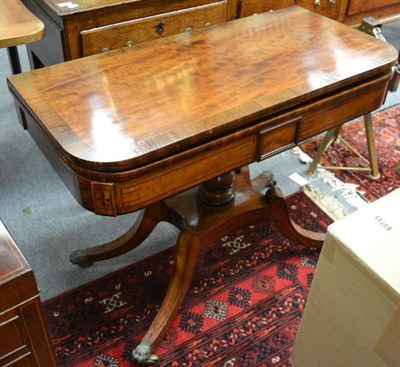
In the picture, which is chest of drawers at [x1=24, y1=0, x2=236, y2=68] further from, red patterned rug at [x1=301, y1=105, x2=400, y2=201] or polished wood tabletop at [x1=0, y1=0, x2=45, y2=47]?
red patterned rug at [x1=301, y1=105, x2=400, y2=201]

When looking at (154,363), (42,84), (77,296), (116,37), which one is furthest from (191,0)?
(154,363)

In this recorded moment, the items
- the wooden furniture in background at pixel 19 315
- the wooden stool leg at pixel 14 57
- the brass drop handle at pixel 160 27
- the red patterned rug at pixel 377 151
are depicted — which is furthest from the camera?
the red patterned rug at pixel 377 151

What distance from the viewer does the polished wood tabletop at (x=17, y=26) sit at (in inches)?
53.4

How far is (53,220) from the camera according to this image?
6.15 feet

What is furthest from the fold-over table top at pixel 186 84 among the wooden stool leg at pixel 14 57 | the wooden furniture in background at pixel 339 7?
the wooden stool leg at pixel 14 57

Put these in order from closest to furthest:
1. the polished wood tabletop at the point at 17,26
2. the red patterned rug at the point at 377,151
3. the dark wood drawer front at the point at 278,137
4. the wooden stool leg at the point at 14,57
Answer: the dark wood drawer front at the point at 278,137 → the polished wood tabletop at the point at 17,26 → the wooden stool leg at the point at 14,57 → the red patterned rug at the point at 377,151

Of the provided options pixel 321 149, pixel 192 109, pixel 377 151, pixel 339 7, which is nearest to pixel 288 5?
pixel 339 7

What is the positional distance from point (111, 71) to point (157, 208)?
1.70ft

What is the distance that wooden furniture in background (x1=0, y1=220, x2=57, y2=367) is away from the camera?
0.85 m

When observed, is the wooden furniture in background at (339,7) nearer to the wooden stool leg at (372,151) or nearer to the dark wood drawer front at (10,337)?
the wooden stool leg at (372,151)

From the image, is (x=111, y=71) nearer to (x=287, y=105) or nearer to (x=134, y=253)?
(x=287, y=105)

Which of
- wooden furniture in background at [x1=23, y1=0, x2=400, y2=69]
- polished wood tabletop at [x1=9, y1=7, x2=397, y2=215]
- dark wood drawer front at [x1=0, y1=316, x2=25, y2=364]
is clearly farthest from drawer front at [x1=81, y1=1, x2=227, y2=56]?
dark wood drawer front at [x1=0, y1=316, x2=25, y2=364]

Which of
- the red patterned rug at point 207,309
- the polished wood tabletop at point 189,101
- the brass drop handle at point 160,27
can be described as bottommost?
the red patterned rug at point 207,309

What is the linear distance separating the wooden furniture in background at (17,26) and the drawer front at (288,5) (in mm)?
912
